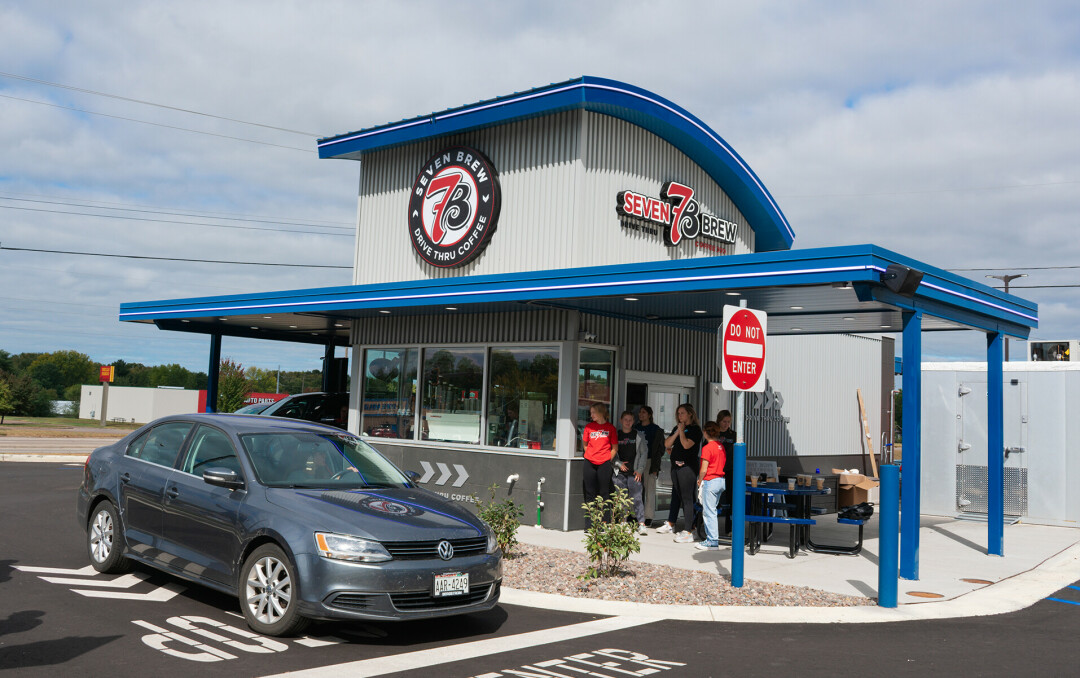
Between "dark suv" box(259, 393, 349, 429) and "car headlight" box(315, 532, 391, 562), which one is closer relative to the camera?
"car headlight" box(315, 532, 391, 562)

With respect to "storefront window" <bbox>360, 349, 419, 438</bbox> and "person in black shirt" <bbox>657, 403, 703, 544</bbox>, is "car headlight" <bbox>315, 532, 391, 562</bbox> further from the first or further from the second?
"storefront window" <bbox>360, 349, 419, 438</bbox>

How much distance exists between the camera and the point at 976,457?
1703 centimetres

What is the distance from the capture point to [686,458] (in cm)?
1312

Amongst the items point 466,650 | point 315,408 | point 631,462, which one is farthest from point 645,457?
point 315,408

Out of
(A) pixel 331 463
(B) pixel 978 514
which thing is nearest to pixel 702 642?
(A) pixel 331 463

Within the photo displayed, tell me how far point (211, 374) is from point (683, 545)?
13.5 metres

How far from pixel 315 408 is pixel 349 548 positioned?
14.4 meters

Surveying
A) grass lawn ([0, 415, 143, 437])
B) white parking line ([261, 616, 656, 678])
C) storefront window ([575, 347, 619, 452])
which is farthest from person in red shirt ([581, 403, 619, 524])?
grass lawn ([0, 415, 143, 437])

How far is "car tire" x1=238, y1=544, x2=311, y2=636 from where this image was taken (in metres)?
6.62

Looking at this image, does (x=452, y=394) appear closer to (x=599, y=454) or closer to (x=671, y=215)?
(x=599, y=454)

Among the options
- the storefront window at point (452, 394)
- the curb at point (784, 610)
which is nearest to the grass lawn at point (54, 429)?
the storefront window at point (452, 394)

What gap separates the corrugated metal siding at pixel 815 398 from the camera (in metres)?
18.7

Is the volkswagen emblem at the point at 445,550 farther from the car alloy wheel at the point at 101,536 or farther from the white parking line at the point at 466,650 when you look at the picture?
the car alloy wheel at the point at 101,536

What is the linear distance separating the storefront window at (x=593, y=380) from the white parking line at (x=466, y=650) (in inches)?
226
